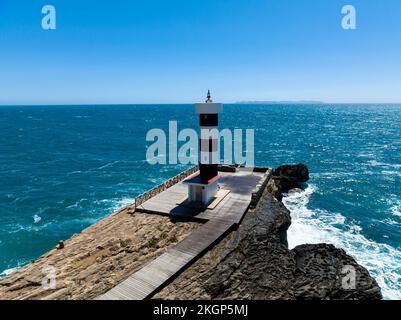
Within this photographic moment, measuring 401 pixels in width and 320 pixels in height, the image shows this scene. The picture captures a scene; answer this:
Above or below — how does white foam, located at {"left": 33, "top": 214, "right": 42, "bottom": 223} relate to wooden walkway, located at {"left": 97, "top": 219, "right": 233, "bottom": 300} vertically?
below

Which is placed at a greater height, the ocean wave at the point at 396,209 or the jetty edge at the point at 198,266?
the jetty edge at the point at 198,266

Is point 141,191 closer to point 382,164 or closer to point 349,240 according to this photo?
point 349,240

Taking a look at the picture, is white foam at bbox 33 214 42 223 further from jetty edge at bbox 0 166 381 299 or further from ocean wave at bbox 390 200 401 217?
ocean wave at bbox 390 200 401 217

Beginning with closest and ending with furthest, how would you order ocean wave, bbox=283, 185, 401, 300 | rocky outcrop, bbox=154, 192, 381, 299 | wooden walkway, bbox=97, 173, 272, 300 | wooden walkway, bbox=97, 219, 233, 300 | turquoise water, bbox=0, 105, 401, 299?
1. wooden walkway, bbox=97, 219, 233, 300
2. wooden walkway, bbox=97, 173, 272, 300
3. rocky outcrop, bbox=154, 192, 381, 299
4. ocean wave, bbox=283, 185, 401, 300
5. turquoise water, bbox=0, 105, 401, 299

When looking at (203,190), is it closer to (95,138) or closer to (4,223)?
(4,223)

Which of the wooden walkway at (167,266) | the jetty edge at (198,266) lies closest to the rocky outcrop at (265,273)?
the jetty edge at (198,266)

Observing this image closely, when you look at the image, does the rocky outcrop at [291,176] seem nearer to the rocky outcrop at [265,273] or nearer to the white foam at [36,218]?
the rocky outcrop at [265,273]

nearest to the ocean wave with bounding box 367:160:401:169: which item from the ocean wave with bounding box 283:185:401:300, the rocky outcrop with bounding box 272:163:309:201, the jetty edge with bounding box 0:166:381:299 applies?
the rocky outcrop with bounding box 272:163:309:201
